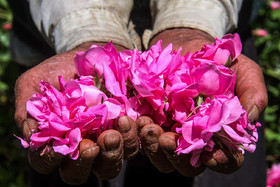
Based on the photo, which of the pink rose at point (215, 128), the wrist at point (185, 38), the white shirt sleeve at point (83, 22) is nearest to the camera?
the pink rose at point (215, 128)

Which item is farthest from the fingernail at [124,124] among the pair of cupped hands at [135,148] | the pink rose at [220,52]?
the pink rose at [220,52]

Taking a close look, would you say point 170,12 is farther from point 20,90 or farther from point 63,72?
point 20,90

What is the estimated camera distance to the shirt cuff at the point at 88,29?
1162mm

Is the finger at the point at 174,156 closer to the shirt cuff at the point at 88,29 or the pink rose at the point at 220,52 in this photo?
the pink rose at the point at 220,52

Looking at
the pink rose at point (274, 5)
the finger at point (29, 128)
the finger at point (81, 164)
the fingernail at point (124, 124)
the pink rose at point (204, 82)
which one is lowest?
the pink rose at point (274, 5)

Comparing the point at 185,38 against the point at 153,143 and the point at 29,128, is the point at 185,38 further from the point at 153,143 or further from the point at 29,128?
the point at 29,128

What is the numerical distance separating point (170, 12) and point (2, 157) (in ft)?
5.26

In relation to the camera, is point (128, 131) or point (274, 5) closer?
point (128, 131)

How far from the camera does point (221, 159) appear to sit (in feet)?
2.69

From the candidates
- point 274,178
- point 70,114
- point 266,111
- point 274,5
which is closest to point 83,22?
point 70,114

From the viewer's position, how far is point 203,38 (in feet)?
3.63

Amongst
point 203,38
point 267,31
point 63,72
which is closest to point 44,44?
point 63,72

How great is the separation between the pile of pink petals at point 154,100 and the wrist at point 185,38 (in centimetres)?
11

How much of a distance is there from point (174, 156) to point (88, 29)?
0.51 meters
